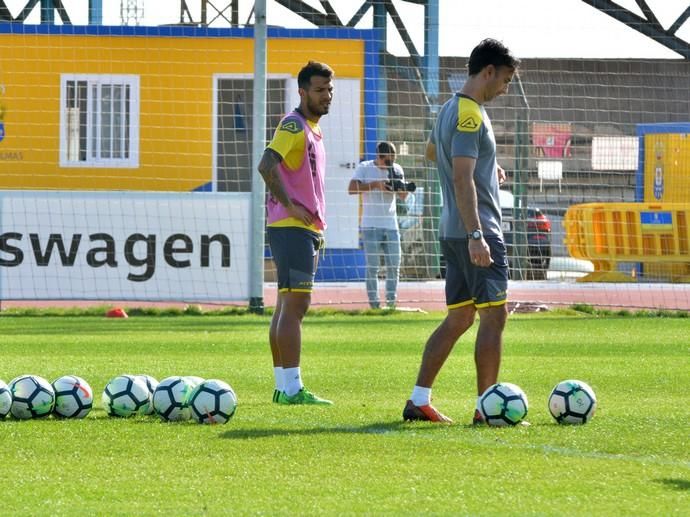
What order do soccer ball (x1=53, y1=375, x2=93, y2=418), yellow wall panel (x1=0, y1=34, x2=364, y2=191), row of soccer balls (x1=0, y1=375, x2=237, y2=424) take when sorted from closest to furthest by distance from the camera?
row of soccer balls (x1=0, y1=375, x2=237, y2=424) < soccer ball (x1=53, y1=375, x2=93, y2=418) < yellow wall panel (x1=0, y1=34, x2=364, y2=191)

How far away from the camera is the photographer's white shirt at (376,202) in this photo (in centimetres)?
1795

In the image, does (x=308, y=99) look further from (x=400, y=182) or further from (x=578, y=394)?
(x=400, y=182)

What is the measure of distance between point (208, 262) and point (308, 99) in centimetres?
934

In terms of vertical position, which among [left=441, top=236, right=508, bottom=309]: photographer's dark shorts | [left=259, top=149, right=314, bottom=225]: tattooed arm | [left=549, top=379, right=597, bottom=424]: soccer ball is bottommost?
[left=549, top=379, right=597, bottom=424]: soccer ball

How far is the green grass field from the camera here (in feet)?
17.9

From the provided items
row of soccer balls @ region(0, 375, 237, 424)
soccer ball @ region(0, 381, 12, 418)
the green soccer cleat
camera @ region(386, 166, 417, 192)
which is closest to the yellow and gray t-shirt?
the green soccer cleat

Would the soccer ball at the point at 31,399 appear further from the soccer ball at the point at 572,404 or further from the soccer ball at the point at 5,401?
the soccer ball at the point at 572,404

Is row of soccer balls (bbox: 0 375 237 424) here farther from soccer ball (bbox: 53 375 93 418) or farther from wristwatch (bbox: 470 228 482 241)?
wristwatch (bbox: 470 228 482 241)

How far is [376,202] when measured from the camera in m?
18.0

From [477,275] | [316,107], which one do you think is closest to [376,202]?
[316,107]

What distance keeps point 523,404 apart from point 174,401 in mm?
1901

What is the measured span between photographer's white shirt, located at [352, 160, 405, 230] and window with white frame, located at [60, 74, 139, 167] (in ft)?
23.5

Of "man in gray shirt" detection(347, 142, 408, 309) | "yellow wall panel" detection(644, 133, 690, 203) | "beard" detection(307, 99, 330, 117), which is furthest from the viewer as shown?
"yellow wall panel" detection(644, 133, 690, 203)

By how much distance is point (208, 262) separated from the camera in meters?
18.2
